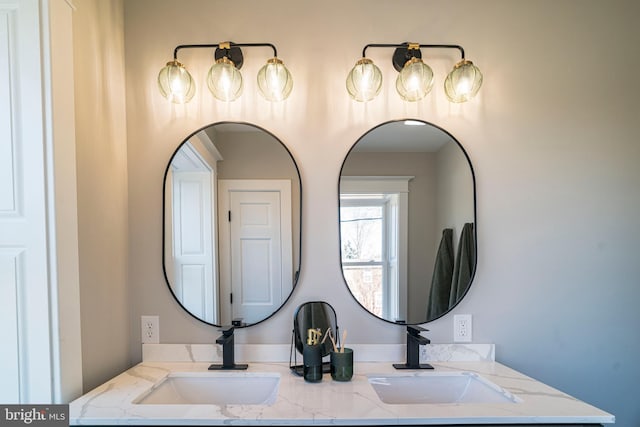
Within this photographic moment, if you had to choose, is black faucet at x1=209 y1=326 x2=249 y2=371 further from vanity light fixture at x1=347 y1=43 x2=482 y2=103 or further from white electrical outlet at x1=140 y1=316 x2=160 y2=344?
vanity light fixture at x1=347 y1=43 x2=482 y2=103

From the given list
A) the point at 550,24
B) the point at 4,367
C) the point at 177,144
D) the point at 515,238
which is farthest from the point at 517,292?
the point at 4,367

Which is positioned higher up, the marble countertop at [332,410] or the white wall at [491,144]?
the white wall at [491,144]

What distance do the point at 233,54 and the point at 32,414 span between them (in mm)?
1508

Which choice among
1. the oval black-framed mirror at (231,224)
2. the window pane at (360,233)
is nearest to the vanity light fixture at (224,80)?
the oval black-framed mirror at (231,224)

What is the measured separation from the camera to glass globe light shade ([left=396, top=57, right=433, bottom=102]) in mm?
1476

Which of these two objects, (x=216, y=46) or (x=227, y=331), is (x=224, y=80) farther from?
(x=227, y=331)

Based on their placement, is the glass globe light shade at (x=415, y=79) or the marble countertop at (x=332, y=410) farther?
the glass globe light shade at (x=415, y=79)

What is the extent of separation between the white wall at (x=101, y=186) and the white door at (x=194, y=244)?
23 cm

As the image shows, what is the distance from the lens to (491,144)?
161cm

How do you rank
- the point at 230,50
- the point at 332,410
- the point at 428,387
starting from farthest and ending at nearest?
1. the point at 230,50
2. the point at 428,387
3. the point at 332,410

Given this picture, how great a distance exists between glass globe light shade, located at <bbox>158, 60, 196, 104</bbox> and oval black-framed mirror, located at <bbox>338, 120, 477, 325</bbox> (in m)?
0.75

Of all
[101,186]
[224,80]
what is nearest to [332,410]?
[101,186]

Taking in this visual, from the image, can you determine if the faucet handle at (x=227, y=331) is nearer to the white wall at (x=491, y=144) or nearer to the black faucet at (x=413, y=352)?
the white wall at (x=491, y=144)

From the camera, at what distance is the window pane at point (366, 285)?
5.22ft
